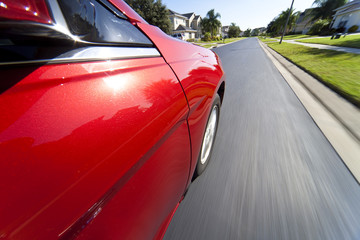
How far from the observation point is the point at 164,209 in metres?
0.83

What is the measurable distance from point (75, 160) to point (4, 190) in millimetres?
137

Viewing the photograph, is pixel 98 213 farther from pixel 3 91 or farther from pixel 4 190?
pixel 3 91

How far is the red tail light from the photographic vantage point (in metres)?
0.35

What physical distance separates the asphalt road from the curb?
0.32 feet

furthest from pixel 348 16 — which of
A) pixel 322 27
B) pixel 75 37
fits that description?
pixel 75 37

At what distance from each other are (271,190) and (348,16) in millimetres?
43527

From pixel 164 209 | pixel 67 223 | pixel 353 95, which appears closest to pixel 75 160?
pixel 67 223

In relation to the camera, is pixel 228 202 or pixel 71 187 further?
pixel 228 202

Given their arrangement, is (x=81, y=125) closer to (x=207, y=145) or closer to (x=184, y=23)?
(x=207, y=145)

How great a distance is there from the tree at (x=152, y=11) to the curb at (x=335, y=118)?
2315cm

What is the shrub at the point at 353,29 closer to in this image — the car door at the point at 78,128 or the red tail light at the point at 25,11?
the car door at the point at 78,128

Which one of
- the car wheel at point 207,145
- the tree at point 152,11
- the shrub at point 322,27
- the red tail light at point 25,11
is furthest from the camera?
the shrub at point 322,27

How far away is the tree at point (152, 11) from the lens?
70.3 ft

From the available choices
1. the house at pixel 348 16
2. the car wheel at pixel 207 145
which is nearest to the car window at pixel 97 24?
the car wheel at pixel 207 145
